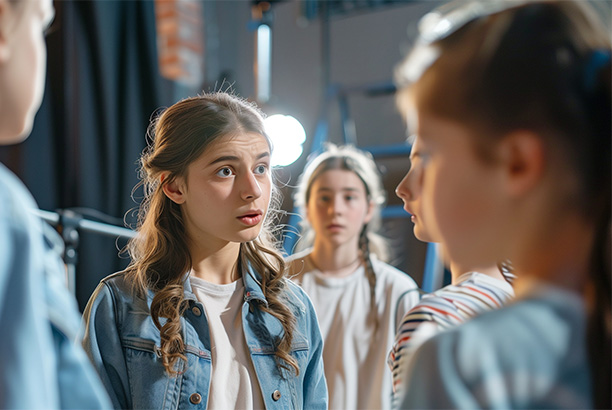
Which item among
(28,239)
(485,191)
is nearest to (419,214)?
(485,191)

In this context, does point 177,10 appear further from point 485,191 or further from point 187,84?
point 485,191

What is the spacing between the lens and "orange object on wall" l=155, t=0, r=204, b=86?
3621mm

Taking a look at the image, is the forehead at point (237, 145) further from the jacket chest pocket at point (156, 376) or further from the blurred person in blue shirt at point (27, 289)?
the blurred person in blue shirt at point (27, 289)

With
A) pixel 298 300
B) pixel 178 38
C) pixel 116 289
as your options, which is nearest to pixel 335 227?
pixel 298 300

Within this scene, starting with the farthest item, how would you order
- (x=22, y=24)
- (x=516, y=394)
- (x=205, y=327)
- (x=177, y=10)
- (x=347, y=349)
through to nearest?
(x=177, y=10) < (x=347, y=349) < (x=205, y=327) < (x=22, y=24) < (x=516, y=394)

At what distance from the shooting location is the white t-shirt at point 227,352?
3.58 feet

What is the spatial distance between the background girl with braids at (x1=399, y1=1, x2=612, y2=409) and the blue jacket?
33cm

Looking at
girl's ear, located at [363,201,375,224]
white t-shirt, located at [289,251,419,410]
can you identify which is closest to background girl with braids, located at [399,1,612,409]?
white t-shirt, located at [289,251,419,410]

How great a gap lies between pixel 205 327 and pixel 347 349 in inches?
33.8

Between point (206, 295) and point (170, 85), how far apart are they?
2.50m

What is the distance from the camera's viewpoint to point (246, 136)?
1.22 m

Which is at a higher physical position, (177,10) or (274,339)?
(177,10)

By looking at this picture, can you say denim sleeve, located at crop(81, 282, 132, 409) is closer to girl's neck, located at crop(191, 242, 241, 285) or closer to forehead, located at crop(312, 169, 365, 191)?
girl's neck, located at crop(191, 242, 241, 285)

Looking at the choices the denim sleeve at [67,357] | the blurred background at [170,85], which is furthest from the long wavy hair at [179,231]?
the blurred background at [170,85]
